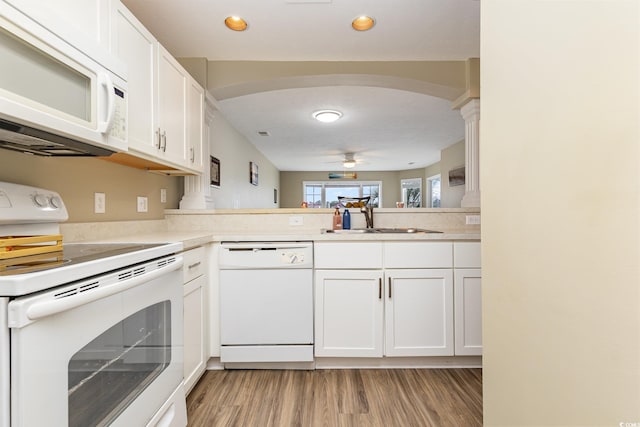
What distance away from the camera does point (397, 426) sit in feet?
4.95

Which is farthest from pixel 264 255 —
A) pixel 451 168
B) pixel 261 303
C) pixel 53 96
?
pixel 451 168

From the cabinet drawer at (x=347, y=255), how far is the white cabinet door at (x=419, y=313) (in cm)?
14

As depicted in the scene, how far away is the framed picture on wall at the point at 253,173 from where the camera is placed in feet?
18.4

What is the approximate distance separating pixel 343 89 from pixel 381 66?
929mm

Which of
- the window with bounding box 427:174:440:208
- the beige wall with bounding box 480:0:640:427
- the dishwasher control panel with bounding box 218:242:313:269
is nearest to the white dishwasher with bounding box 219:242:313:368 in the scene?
the dishwasher control panel with bounding box 218:242:313:269

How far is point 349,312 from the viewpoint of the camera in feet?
6.63

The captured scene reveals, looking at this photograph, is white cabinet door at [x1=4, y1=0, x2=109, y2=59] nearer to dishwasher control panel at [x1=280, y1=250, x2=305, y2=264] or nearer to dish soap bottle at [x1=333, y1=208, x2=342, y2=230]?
dishwasher control panel at [x1=280, y1=250, x2=305, y2=264]

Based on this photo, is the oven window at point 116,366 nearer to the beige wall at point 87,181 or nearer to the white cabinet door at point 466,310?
the beige wall at point 87,181

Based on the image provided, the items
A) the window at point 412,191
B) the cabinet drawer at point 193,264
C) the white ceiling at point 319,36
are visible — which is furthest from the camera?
the window at point 412,191

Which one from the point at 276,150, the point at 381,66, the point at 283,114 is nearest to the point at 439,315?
the point at 381,66

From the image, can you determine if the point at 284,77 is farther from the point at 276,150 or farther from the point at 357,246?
the point at 276,150

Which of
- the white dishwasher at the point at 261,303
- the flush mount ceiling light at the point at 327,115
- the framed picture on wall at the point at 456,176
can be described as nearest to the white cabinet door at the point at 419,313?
the white dishwasher at the point at 261,303

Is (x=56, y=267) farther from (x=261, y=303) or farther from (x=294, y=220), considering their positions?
(x=294, y=220)

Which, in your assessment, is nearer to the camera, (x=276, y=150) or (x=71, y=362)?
(x=71, y=362)
